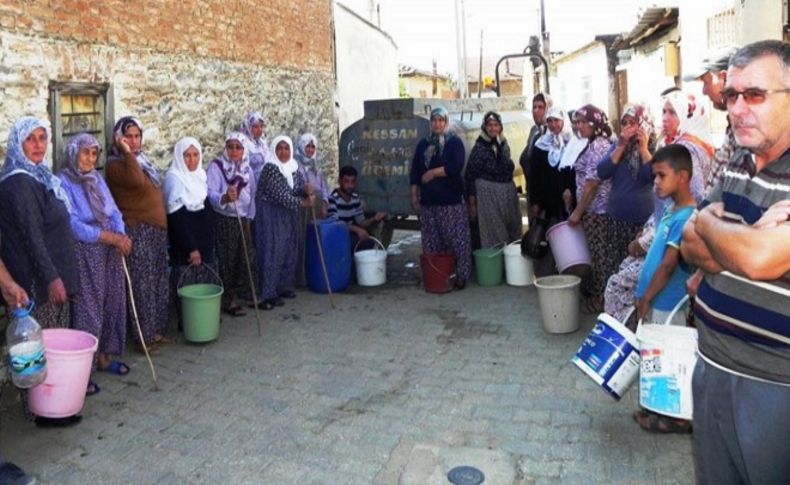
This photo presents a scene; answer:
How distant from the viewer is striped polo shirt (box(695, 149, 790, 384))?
1.84 m

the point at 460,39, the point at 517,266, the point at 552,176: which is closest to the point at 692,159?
the point at 552,176

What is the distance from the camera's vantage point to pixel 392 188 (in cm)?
800

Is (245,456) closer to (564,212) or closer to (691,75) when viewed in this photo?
(691,75)

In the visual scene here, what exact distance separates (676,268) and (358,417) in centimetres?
201

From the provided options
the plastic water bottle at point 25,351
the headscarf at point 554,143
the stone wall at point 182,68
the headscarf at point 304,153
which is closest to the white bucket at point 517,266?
the headscarf at point 554,143

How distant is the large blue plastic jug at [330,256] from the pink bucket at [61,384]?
10.8 ft

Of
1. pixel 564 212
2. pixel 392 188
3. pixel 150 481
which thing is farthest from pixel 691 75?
pixel 392 188

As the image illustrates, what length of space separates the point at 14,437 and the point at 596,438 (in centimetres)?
333

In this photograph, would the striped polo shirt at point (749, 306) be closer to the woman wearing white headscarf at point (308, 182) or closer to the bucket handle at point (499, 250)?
the bucket handle at point (499, 250)

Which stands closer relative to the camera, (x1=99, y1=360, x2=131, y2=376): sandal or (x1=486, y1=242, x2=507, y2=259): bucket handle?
(x1=99, y1=360, x2=131, y2=376): sandal

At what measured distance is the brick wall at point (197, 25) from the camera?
5047mm

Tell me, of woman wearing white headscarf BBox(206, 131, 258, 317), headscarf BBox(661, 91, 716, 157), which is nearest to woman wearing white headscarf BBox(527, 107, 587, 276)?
headscarf BBox(661, 91, 716, 157)

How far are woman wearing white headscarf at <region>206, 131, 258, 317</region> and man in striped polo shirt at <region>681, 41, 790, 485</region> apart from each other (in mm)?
4759

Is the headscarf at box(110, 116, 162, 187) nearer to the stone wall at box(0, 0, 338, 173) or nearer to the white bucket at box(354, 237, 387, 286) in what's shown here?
the stone wall at box(0, 0, 338, 173)
